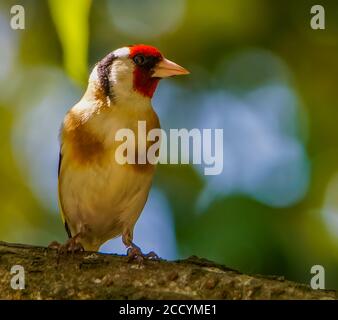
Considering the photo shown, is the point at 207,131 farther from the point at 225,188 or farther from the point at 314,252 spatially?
the point at 314,252

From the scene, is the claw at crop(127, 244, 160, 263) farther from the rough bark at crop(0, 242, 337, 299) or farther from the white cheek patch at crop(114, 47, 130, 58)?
the white cheek patch at crop(114, 47, 130, 58)

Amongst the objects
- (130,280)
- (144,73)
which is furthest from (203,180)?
(130,280)

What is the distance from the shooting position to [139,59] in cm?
492

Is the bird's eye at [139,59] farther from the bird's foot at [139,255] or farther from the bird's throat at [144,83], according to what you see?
the bird's foot at [139,255]

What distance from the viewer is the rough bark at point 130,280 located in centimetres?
327

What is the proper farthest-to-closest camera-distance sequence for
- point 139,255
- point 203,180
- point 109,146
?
point 109,146 < point 203,180 < point 139,255

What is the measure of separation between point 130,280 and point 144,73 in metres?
1.85

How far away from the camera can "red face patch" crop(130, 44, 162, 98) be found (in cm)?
485

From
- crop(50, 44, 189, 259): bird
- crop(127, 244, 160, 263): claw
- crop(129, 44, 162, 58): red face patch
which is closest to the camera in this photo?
crop(127, 244, 160, 263): claw

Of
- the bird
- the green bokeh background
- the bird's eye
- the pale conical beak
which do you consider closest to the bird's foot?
the green bokeh background

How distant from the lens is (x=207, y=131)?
4.97 metres

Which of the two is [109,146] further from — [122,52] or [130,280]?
[130,280]

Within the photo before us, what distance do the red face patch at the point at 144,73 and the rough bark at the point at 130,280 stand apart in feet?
4.97
